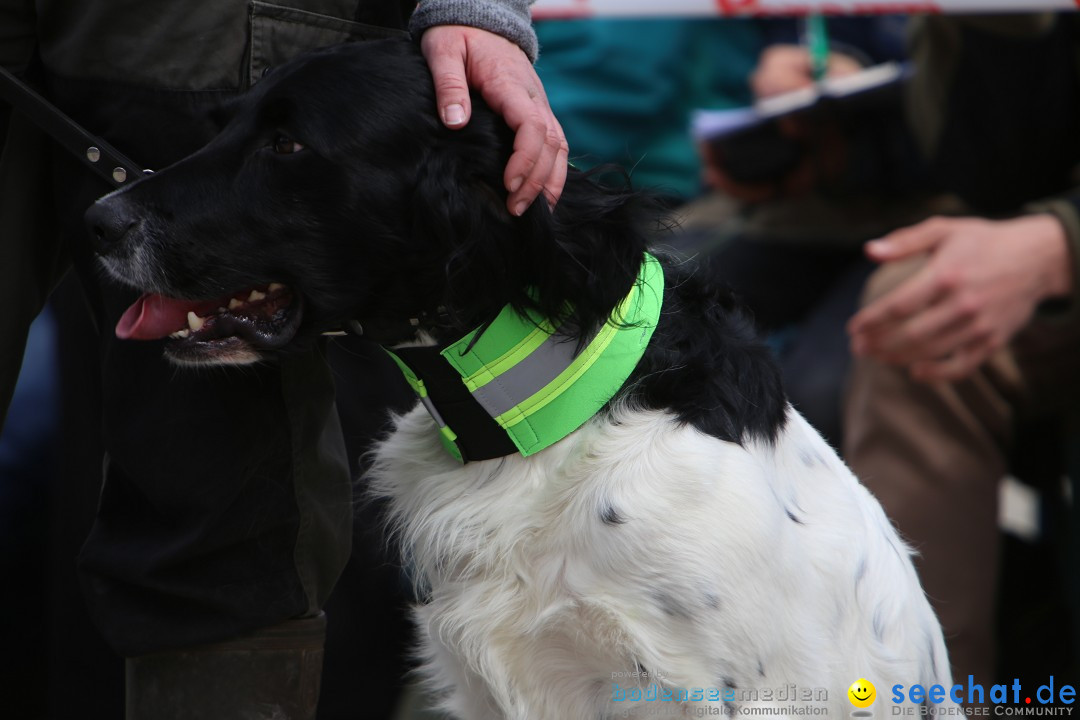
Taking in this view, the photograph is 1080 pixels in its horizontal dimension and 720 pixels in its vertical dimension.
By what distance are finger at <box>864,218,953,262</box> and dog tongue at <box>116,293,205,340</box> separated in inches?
64.5

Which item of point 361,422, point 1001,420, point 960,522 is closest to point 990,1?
point 1001,420

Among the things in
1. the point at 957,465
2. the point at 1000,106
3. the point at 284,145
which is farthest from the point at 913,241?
the point at 284,145

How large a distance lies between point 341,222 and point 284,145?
0.14 meters

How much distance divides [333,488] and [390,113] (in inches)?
26.1

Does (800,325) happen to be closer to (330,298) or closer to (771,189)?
(771,189)

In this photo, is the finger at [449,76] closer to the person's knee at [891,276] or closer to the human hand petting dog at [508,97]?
the human hand petting dog at [508,97]

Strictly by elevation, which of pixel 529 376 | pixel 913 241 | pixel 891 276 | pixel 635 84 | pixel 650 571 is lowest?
pixel 635 84

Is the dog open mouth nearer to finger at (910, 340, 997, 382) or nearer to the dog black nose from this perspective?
the dog black nose

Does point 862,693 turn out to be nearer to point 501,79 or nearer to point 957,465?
point 501,79

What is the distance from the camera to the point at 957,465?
2.96m

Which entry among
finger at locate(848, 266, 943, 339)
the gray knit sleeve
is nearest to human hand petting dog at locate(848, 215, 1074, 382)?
finger at locate(848, 266, 943, 339)

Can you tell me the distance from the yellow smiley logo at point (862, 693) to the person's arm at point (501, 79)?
0.88 metres

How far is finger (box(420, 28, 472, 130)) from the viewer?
160 centimetres

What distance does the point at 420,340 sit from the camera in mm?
1793
